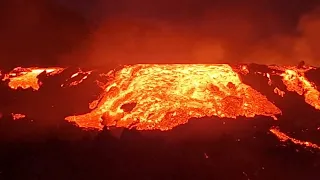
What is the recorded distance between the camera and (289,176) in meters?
28.4

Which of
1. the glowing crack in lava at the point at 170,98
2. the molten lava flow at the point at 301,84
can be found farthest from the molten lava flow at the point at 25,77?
the molten lava flow at the point at 301,84

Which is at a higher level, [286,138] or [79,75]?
[79,75]

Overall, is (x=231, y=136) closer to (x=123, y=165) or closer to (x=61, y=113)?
(x=123, y=165)

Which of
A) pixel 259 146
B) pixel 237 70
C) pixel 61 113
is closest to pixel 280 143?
pixel 259 146

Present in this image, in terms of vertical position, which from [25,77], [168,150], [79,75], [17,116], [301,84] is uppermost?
[79,75]

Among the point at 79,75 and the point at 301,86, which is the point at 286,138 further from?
the point at 79,75

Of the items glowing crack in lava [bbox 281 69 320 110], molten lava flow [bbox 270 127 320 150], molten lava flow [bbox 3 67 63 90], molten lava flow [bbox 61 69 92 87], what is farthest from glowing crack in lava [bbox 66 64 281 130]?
molten lava flow [bbox 3 67 63 90]

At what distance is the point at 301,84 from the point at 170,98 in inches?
210

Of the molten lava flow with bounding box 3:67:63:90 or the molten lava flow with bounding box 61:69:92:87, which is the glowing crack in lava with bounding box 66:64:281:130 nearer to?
the molten lava flow with bounding box 61:69:92:87

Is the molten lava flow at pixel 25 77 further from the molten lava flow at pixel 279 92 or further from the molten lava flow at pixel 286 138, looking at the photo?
the molten lava flow at pixel 286 138

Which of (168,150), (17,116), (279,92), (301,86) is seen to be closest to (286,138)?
(279,92)

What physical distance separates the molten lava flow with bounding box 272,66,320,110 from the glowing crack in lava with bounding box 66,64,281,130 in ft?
4.95

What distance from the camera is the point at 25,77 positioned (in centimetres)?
3400

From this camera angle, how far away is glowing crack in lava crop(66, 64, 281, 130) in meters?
29.9
